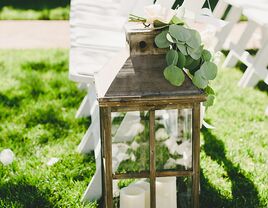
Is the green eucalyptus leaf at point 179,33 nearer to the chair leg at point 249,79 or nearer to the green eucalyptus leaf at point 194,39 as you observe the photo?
the green eucalyptus leaf at point 194,39

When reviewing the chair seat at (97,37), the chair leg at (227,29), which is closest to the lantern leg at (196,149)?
the chair seat at (97,37)

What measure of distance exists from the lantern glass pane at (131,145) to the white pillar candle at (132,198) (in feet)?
0.54

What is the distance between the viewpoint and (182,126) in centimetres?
198

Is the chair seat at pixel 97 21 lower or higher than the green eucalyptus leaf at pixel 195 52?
lower

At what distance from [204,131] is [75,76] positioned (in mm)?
1037

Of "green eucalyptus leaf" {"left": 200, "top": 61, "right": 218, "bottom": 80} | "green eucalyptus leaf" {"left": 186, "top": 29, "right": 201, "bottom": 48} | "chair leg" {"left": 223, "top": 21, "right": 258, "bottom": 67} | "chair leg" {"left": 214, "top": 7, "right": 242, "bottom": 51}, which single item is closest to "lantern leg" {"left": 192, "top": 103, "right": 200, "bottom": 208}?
"green eucalyptus leaf" {"left": 200, "top": 61, "right": 218, "bottom": 80}

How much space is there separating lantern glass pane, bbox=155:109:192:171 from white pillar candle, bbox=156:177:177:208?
0.13 meters

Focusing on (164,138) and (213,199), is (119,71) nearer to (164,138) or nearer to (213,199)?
(164,138)

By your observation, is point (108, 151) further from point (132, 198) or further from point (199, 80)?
point (199, 80)

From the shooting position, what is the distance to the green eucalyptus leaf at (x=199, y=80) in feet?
A: 6.01

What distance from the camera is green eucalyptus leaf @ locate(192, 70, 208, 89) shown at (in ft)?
6.01

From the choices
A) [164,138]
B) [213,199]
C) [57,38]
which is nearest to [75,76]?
[164,138]

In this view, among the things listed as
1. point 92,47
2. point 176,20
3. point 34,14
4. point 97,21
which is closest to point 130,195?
point 176,20

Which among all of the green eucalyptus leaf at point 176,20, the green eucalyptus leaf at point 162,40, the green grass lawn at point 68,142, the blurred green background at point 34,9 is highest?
the green eucalyptus leaf at point 176,20
